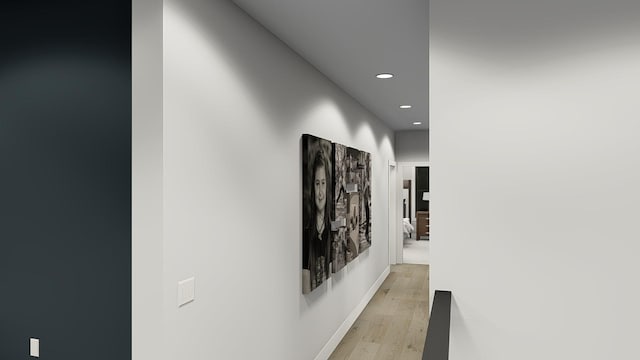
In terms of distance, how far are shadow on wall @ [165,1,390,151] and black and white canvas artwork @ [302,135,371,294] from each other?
331mm

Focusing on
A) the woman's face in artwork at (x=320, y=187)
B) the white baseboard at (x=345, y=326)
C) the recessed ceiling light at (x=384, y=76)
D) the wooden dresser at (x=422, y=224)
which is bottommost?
the white baseboard at (x=345, y=326)

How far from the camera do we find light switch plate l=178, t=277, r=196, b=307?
1874 millimetres

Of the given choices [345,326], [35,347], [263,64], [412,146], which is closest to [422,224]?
[412,146]

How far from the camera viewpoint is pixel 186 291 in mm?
1915

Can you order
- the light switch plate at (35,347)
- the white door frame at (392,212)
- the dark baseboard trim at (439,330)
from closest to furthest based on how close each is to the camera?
1. the dark baseboard trim at (439,330)
2. the light switch plate at (35,347)
3. the white door frame at (392,212)

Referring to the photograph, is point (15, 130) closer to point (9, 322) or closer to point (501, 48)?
point (9, 322)

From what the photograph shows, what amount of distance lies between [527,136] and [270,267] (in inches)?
65.7

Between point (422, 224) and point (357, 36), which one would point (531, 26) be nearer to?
point (357, 36)

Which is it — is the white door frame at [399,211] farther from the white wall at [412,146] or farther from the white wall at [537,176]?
the white wall at [537,176]

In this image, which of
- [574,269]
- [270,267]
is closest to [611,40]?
[574,269]

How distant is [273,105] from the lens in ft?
9.37

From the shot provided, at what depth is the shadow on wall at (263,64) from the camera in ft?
6.91

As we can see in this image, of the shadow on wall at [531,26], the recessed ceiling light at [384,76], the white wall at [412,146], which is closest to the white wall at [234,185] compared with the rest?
the recessed ceiling light at [384,76]

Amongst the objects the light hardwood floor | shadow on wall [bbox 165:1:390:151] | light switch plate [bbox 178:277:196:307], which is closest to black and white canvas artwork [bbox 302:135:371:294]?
shadow on wall [bbox 165:1:390:151]
